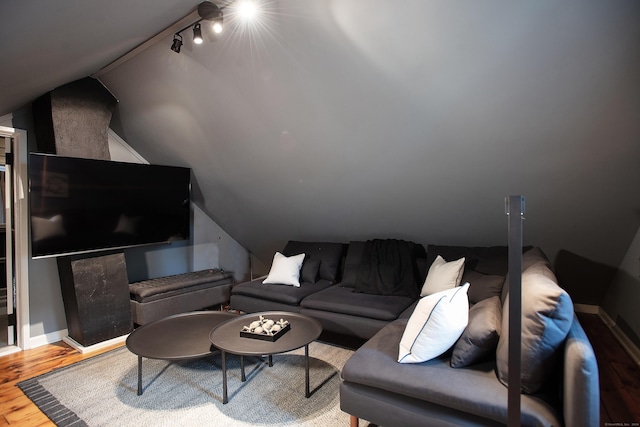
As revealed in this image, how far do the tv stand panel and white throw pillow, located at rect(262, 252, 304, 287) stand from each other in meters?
1.42

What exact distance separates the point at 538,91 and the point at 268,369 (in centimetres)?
265

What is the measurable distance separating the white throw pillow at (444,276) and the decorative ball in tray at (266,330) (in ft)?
4.21

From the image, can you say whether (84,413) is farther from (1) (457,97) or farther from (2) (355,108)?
(1) (457,97)

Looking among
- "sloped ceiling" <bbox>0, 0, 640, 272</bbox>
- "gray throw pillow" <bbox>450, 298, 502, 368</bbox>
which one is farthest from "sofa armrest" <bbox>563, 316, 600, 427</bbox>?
"sloped ceiling" <bbox>0, 0, 640, 272</bbox>

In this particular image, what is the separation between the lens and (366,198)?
3.47 metres

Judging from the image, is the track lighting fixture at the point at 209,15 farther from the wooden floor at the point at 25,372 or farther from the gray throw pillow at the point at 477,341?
the wooden floor at the point at 25,372

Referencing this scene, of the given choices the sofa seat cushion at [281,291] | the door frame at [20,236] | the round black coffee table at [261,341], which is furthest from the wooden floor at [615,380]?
the door frame at [20,236]

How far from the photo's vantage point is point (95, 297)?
3.22 meters

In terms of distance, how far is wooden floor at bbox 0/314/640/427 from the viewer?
215cm

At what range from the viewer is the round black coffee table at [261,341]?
7.38 feet

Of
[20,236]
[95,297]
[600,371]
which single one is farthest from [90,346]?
[600,371]

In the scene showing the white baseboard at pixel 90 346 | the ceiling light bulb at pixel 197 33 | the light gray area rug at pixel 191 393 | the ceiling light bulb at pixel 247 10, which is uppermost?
the ceiling light bulb at pixel 247 10

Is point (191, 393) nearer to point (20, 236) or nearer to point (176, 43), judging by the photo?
point (20, 236)

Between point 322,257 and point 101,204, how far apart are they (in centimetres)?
230
